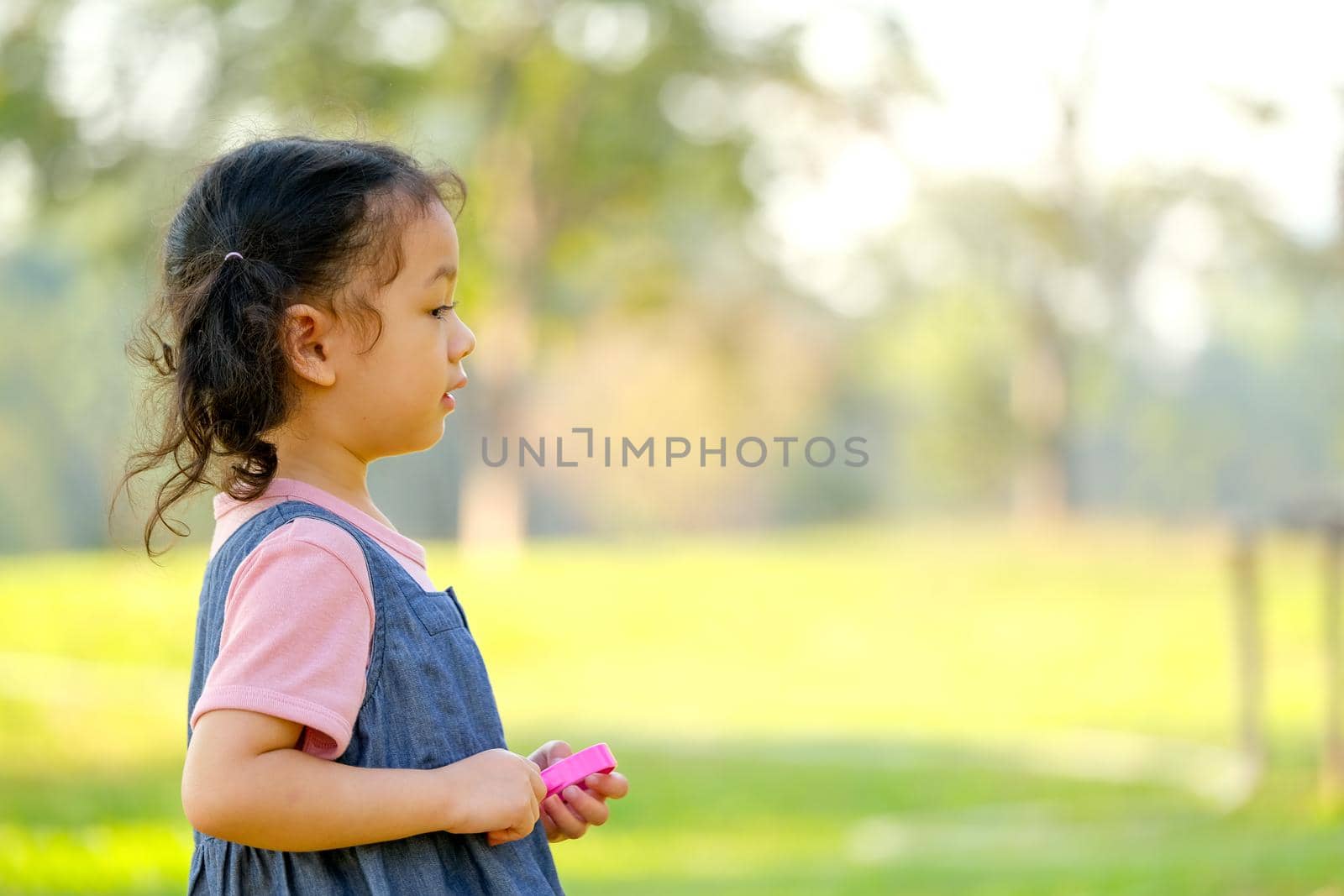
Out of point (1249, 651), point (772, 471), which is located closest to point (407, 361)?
point (1249, 651)

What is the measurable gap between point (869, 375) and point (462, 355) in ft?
43.2

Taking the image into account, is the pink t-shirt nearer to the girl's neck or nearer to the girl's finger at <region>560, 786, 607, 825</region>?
the girl's neck

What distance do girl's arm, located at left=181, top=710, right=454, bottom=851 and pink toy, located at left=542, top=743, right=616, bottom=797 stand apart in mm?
173

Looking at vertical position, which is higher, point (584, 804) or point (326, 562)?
point (326, 562)

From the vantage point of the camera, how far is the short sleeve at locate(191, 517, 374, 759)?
97 cm

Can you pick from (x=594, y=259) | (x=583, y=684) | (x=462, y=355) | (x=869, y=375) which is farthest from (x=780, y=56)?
(x=462, y=355)

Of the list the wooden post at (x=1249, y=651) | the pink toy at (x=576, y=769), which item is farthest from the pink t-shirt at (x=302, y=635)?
the wooden post at (x=1249, y=651)

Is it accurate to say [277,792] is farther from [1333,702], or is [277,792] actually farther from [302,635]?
[1333,702]

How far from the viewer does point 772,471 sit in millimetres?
13906

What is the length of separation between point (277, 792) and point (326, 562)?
155 millimetres

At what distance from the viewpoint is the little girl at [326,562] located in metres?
0.98

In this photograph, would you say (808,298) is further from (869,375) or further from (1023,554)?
(1023,554)

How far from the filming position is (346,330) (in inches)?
43.8

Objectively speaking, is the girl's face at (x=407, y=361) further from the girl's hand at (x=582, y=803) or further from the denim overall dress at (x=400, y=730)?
the girl's hand at (x=582, y=803)
